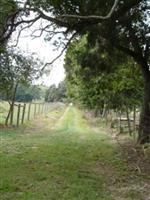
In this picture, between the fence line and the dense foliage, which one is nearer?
the dense foliage

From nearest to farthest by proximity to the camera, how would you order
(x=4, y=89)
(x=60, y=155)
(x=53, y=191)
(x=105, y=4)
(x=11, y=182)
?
1. (x=53, y=191)
2. (x=11, y=182)
3. (x=60, y=155)
4. (x=105, y=4)
5. (x=4, y=89)

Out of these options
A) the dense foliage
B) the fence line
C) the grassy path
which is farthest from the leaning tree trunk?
the fence line

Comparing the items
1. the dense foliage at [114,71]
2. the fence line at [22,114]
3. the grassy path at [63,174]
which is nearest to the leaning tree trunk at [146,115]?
the dense foliage at [114,71]

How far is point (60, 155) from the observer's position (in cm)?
1530

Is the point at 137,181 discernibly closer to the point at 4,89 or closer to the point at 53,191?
the point at 53,191

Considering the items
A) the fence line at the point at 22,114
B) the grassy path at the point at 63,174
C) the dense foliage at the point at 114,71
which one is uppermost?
the dense foliage at the point at 114,71

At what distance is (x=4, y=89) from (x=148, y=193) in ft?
71.7

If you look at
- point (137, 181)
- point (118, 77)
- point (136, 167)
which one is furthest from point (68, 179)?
point (118, 77)

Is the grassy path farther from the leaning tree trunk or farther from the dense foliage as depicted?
the dense foliage

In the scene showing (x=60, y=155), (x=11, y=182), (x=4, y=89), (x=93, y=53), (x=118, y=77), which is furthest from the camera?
(x=4, y=89)

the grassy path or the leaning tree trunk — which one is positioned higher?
the leaning tree trunk

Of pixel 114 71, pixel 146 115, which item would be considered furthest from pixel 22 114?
pixel 146 115

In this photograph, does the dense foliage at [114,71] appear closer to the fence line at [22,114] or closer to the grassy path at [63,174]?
the fence line at [22,114]

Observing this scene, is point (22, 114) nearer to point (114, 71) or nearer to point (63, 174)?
point (114, 71)
